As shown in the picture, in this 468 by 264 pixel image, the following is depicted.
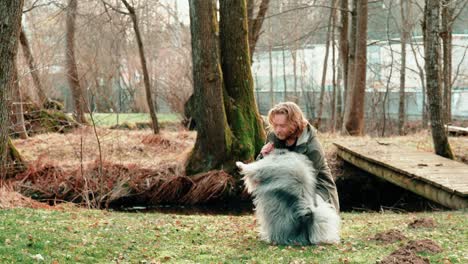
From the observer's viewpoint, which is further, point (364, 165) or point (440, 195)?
point (364, 165)

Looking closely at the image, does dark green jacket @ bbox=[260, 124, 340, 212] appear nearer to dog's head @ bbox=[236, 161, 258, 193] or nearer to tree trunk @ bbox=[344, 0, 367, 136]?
dog's head @ bbox=[236, 161, 258, 193]

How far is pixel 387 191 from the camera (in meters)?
14.4

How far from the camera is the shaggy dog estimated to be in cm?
607

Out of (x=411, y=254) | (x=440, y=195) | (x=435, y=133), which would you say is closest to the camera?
(x=411, y=254)

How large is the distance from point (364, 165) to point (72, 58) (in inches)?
488

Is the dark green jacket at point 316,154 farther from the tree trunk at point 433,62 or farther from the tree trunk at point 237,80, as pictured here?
the tree trunk at point 237,80

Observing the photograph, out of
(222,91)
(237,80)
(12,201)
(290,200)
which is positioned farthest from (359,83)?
(290,200)

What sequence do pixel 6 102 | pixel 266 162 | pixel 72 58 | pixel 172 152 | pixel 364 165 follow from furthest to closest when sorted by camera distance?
pixel 72 58 < pixel 172 152 < pixel 364 165 < pixel 6 102 < pixel 266 162

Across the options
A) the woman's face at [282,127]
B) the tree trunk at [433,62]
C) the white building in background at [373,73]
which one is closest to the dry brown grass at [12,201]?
the woman's face at [282,127]

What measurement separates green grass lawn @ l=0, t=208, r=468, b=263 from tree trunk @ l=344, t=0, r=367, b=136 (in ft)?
37.9

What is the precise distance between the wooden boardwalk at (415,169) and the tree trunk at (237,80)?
2436mm

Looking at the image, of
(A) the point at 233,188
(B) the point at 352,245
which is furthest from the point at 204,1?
(B) the point at 352,245

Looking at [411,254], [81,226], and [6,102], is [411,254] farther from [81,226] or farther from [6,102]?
[6,102]

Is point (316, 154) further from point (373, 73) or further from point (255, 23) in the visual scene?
point (373, 73)
